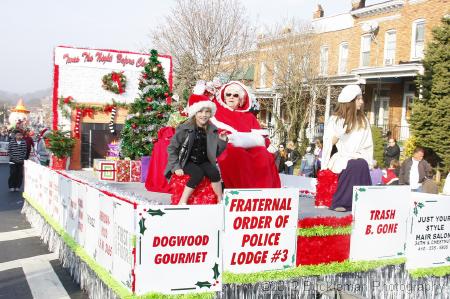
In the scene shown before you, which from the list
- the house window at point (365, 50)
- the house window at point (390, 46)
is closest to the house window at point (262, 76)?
the house window at point (365, 50)

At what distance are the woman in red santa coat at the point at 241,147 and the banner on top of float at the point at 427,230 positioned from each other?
186cm

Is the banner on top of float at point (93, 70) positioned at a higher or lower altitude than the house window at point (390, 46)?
lower

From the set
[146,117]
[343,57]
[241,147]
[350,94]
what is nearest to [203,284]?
[241,147]

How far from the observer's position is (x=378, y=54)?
2480cm

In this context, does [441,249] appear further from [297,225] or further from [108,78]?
[108,78]

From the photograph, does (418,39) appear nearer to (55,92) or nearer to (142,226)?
(55,92)

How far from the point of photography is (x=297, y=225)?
4758mm

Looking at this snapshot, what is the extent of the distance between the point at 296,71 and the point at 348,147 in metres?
20.0

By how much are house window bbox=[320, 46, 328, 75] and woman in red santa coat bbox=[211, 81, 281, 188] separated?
21252 millimetres

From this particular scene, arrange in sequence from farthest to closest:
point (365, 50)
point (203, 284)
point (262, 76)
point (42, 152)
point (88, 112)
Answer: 1. point (262, 76)
2. point (365, 50)
3. point (88, 112)
4. point (42, 152)
5. point (203, 284)

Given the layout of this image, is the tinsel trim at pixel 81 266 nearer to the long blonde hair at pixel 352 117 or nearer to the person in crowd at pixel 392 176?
the long blonde hair at pixel 352 117

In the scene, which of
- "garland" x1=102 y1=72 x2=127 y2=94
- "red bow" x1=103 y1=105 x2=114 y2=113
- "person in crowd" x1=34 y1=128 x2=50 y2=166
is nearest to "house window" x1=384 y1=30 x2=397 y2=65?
"garland" x1=102 y1=72 x2=127 y2=94

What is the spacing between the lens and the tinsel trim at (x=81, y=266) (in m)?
4.06

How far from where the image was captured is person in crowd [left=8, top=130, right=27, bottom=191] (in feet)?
46.9
